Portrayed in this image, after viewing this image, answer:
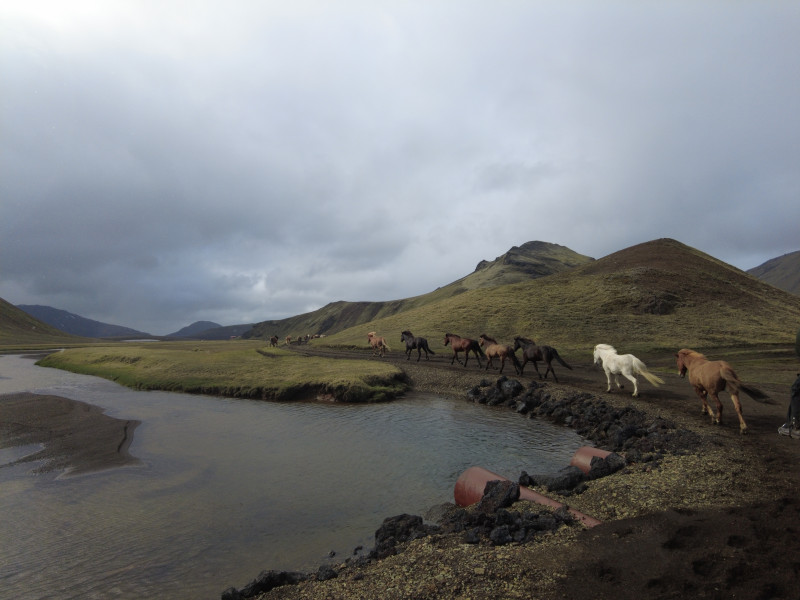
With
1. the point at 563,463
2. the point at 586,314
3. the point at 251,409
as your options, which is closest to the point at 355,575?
the point at 563,463

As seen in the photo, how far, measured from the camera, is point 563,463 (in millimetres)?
14375

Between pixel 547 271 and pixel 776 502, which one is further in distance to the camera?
pixel 547 271

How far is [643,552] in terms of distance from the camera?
267 inches

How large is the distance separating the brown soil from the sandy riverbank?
12.4 metres

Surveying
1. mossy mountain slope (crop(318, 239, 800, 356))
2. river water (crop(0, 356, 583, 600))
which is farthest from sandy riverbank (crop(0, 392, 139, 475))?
mossy mountain slope (crop(318, 239, 800, 356))

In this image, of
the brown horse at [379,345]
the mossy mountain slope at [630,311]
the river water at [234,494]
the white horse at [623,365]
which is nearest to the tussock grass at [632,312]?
the mossy mountain slope at [630,311]

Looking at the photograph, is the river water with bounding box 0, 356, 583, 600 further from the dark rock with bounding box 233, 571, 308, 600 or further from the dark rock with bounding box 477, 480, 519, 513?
the dark rock with bounding box 477, 480, 519, 513

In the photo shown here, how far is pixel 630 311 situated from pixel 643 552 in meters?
60.2

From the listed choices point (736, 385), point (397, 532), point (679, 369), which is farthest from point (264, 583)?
point (679, 369)

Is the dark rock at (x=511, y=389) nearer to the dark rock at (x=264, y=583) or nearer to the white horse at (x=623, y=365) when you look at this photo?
the white horse at (x=623, y=365)

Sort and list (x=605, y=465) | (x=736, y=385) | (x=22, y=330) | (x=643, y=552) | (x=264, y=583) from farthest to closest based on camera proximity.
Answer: (x=22, y=330) → (x=736, y=385) → (x=605, y=465) → (x=264, y=583) → (x=643, y=552)

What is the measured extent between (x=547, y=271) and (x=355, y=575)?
149873 millimetres

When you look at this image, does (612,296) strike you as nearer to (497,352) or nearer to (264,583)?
(497,352)

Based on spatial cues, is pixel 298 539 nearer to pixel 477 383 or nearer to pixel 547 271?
pixel 477 383
